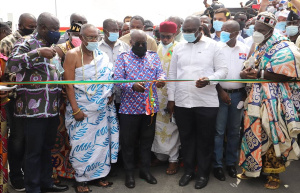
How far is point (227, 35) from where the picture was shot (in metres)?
4.11

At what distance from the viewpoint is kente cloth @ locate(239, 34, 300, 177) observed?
136 inches

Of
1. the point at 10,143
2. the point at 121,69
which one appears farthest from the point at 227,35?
the point at 10,143

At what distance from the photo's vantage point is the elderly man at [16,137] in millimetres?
3498

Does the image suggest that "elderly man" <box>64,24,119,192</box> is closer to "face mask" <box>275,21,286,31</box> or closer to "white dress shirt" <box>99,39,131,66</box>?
"white dress shirt" <box>99,39,131,66</box>

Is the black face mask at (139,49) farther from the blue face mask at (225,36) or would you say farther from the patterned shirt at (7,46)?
the patterned shirt at (7,46)

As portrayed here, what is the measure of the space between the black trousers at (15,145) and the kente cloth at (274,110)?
2.93m

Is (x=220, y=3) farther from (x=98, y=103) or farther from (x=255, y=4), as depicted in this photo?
(x=98, y=103)

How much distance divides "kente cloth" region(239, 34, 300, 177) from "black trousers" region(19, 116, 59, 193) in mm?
2566

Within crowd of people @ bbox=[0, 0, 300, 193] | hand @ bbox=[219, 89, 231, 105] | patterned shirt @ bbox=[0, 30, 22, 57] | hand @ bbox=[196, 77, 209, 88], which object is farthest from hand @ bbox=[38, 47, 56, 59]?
hand @ bbox=[219, 89, 231, 105]

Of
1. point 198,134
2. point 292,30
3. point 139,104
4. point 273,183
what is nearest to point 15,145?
point 139,104

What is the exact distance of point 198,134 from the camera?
3.87 m

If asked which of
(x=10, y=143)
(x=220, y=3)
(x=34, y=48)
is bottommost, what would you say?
(x=10, y=143)

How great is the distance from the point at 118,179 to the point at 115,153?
18.1 inches

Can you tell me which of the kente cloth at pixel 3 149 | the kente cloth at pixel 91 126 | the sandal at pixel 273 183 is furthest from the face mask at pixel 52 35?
the sandal at pixel 273 183
